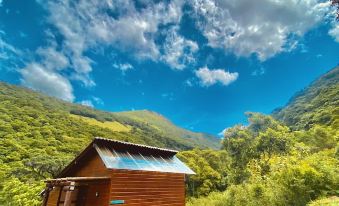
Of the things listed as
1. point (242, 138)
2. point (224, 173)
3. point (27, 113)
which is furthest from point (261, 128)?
point (27, 113)

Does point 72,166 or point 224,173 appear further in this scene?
point 224,173

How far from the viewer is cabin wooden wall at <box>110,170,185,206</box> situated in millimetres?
12961

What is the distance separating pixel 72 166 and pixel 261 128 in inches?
1280

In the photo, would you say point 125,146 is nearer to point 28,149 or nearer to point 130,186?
point 130,186

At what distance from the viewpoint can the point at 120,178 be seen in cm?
1310

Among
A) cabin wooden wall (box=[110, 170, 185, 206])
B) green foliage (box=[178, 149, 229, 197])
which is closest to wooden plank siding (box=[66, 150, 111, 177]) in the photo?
cabin wooden wall (box=[110, 170, 185, 206])

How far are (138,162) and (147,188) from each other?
1629mm

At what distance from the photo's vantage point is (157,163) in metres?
16.0

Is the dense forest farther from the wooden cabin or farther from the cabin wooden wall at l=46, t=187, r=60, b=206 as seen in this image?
the wooden cabin

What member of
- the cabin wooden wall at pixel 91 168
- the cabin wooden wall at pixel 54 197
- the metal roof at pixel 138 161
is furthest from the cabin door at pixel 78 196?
the cabin wooden wall at pixel 54 197

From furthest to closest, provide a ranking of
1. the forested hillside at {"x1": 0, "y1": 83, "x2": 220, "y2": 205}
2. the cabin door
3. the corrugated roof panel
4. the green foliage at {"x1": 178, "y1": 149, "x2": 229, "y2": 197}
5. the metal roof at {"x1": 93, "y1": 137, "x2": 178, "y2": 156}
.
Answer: the green foliage at {"x1": 178, "y1": 149, "x2": 229, "y2": 197} < the forested hillside at {"x1": 0, "y1": 83, "x2": 220, "y2": 205} < the metal roof at {"x1": 93, "y1": 137, "x2": 178, "y2": 156} < the cabin door < the corrugated roof panel

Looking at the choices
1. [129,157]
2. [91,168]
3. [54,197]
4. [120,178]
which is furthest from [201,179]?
[120,178]

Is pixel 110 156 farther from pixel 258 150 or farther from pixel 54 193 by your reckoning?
pixel 258 150

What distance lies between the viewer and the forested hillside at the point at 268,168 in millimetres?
13836
